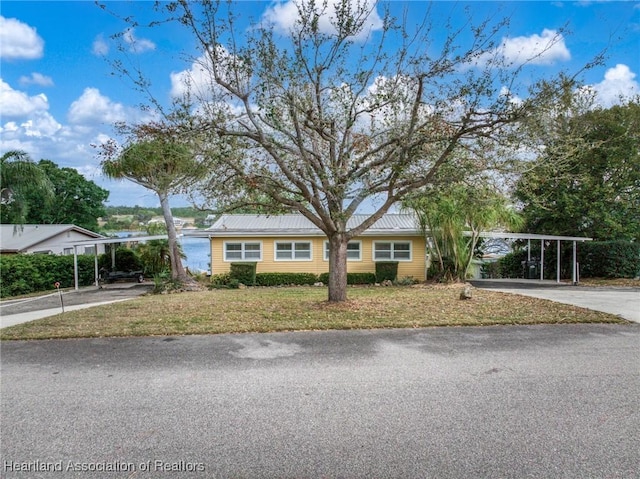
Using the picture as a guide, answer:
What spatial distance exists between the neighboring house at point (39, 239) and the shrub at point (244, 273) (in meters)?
9.59

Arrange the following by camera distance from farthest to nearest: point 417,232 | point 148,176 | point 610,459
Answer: point 417,232 → point 148,176 → point 610,459

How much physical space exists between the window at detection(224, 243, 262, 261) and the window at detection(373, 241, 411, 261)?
17.6 feet

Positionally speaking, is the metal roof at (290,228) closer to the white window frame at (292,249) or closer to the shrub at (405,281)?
the white window frame at (292,249)

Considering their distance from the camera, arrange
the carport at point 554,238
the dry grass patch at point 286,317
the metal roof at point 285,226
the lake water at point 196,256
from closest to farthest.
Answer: the dry grass patch at point 286,317 < the carport at point 554,238 < the metal roof at point 285,226 < the lake water at point 196,256

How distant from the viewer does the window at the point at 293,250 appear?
1877cm

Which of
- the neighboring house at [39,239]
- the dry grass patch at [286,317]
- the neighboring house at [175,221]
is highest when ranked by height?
the neighboring house at [175,221]

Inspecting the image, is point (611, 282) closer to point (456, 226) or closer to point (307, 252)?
point (456, 226)

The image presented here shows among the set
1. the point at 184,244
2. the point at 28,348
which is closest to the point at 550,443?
the point at 28,348

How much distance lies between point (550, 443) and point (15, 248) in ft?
83.4

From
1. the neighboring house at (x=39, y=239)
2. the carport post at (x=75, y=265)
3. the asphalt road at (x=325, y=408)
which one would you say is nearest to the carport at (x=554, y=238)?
the asphalt road at (x=325, y=408)

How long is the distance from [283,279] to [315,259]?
1718 millimetres

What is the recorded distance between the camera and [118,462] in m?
3.12

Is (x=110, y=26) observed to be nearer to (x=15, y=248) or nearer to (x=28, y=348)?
(x=28, y=348)

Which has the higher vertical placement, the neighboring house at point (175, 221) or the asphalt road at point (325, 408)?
the neighboring house at point (175, 221)
